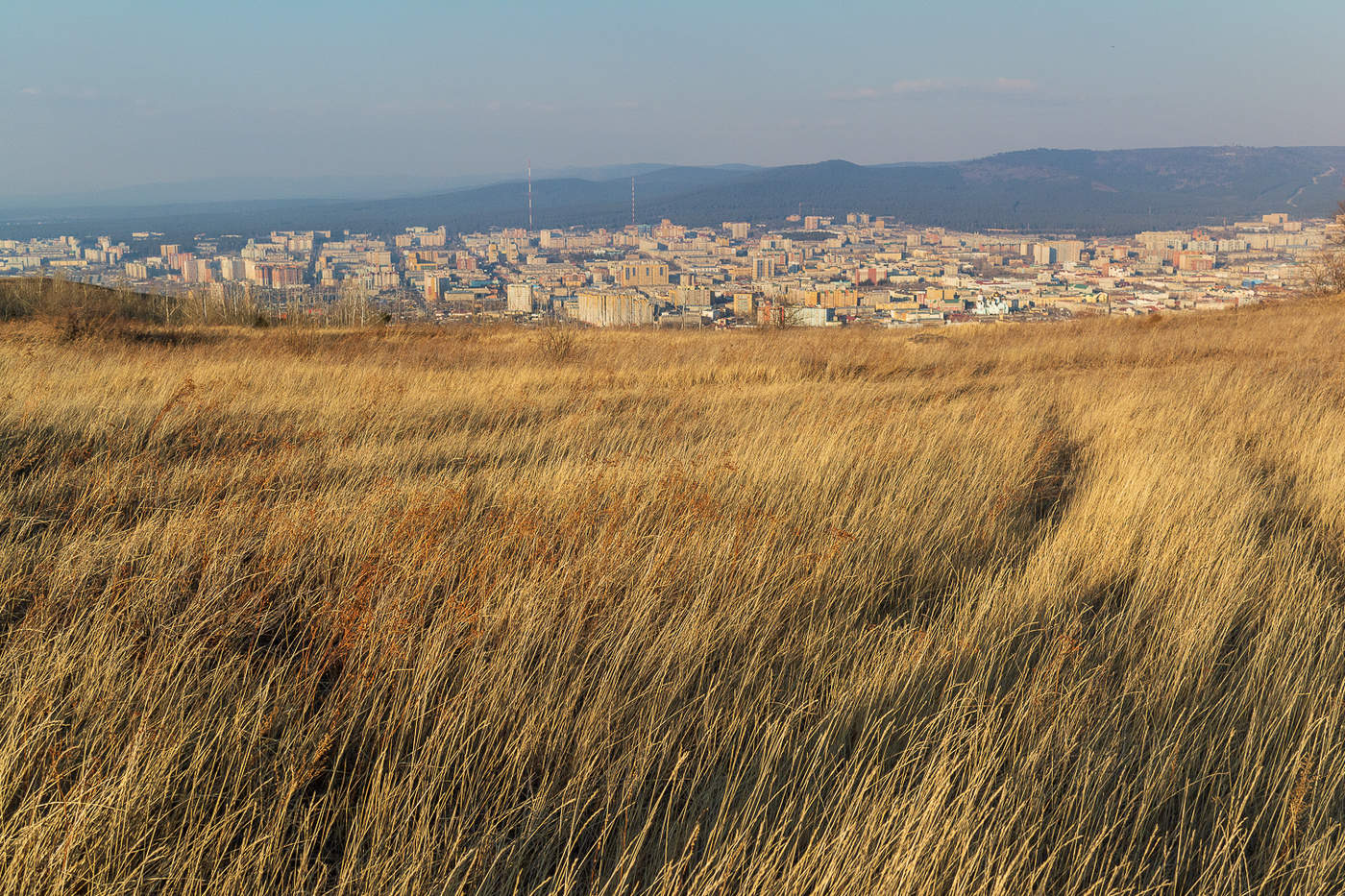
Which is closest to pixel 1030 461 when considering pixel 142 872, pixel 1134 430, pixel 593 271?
pixel 1134 430

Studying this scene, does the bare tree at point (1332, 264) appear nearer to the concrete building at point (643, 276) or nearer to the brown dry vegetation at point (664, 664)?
the brown dry vegetation at point (664, 664)

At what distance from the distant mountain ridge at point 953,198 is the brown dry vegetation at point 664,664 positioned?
7811 cm

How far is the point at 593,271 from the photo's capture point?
51.0 metres

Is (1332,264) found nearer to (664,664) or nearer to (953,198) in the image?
(664,664)

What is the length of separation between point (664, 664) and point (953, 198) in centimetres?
15392

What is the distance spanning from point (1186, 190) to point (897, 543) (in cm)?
17002

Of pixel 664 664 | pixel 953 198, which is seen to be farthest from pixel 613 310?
pixel 953 198

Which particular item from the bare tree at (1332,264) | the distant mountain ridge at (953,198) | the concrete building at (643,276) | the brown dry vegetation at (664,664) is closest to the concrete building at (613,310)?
the concrete building at (643,276)

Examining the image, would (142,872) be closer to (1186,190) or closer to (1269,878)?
(1269,878)

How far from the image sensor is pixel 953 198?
14138cm

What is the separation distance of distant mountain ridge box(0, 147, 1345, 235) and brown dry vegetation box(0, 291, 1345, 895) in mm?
78114

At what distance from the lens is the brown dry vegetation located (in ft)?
5.78

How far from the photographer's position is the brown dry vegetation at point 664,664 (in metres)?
1.76

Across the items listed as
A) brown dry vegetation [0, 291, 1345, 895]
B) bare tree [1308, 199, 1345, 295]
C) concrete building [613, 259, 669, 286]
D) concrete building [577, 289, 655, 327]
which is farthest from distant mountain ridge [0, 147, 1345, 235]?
brown dry vegetation [0, 291, 1345, 895]
